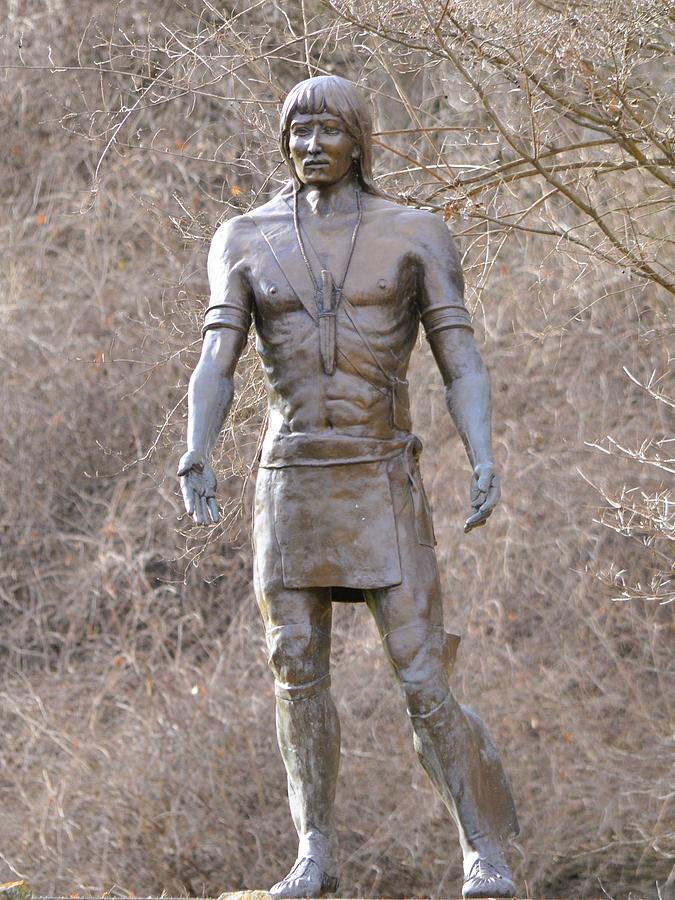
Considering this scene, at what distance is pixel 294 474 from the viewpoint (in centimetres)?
537

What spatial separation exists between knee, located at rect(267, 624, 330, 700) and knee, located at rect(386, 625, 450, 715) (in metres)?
0.23

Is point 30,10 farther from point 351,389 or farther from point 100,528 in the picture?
point 351,389

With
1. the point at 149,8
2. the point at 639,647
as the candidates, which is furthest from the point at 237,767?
the point at 149,8

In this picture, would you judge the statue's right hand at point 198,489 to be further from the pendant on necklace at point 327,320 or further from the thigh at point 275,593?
the pendant on necklace at point 327,320

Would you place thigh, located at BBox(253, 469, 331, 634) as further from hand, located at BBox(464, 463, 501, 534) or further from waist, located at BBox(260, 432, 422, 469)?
hand, located at BBox(464, 463, 501, 534)

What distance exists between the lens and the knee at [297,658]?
532cm

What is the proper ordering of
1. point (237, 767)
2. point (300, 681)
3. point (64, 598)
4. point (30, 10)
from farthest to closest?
point (30, 10), point (64, 598), point (237, 767), point (300, 681)

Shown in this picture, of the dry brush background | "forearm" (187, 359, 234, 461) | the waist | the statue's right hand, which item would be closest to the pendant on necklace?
the waist

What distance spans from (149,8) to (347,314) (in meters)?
10.1

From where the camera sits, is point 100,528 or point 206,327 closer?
point 206,327

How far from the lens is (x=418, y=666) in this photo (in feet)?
17.2

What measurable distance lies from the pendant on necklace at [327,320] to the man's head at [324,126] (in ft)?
1.03

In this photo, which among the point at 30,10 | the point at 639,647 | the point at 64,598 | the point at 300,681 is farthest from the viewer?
the point at 30,10

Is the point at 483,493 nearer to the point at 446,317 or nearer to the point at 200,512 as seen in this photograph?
the point at 446,317
